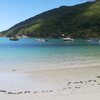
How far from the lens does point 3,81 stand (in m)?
17.6

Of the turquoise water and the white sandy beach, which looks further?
the turquoise water

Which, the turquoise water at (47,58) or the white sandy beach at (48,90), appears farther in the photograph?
the turquoise water at (47,58)

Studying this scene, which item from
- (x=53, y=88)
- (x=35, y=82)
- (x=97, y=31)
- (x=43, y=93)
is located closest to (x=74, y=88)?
(x=53, y=88)

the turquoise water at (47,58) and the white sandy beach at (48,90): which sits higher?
the white sandy beach at (48,90)

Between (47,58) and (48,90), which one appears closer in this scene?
(48,90)

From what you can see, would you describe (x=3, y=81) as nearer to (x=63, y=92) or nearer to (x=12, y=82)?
(x=12, y=82)

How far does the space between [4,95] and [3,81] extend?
4.08m

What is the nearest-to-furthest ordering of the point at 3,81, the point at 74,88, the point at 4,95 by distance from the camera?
1. the point at 4,95
2. the point at 74,88
3. the point at 3,81

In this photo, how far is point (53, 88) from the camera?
15.3m

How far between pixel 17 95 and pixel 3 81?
4204mm

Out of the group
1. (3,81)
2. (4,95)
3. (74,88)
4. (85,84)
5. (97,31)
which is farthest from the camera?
(97,31)

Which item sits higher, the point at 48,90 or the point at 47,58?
the point at 48,90

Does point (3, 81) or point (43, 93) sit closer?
point (43, 93)

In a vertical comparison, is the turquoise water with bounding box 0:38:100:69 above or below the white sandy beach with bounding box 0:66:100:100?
below
